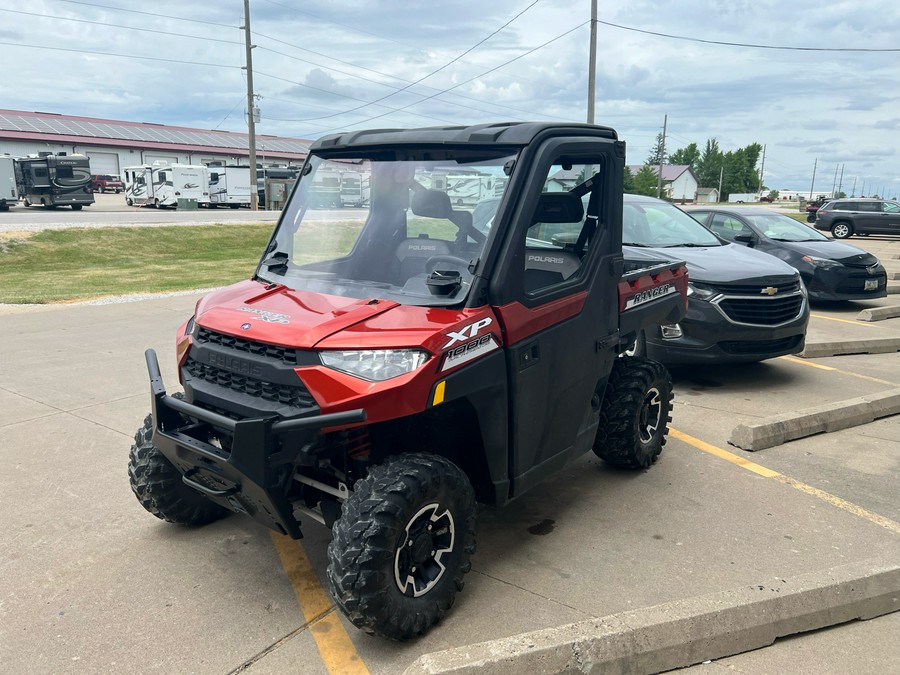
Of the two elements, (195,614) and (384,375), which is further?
(195,614)

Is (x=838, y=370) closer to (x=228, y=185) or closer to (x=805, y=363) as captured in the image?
(x=805, y=363)

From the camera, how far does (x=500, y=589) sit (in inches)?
138

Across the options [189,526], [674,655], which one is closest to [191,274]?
[189,526]

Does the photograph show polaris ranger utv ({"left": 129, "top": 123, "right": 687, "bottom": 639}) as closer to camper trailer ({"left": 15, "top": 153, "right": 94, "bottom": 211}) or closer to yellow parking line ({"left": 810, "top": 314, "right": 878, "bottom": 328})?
yellow parking line ({"left": 810, "top": 314, "right": 878, "bottom": 328})

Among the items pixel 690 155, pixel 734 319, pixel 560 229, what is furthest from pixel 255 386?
pixel 690 155

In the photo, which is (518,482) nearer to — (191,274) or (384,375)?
(384,375)

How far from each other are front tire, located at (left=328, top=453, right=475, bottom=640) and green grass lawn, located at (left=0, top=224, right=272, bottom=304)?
10729mm

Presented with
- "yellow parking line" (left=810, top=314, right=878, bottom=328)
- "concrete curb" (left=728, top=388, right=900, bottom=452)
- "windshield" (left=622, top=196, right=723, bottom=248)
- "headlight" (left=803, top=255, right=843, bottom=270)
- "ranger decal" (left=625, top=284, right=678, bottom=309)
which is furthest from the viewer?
"headlight" (left=803, top=255, right=843, bottom=270)

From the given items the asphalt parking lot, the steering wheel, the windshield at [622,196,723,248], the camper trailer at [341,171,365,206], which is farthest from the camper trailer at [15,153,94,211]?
the steering wheel

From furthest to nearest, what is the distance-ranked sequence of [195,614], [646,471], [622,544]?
1. [646,471]
2. [622,544]
3. [195,614]

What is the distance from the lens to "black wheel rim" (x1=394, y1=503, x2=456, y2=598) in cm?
302

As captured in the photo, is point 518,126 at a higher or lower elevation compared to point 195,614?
higher

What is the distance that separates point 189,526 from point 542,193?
2.72 meters

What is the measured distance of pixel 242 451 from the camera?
286cm
